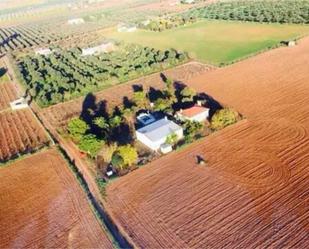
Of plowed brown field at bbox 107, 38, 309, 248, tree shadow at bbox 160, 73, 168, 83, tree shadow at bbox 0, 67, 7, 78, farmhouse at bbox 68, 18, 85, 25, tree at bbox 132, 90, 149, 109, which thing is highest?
farmhouse at bbox 68, 18, 85, 25

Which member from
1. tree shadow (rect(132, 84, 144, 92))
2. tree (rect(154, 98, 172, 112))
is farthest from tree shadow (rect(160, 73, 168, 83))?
tree (rect(154, 98, 172, 112))

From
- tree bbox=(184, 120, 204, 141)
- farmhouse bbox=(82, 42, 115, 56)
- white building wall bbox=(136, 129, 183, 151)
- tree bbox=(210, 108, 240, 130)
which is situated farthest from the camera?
farmhouse bbox=(82, 42, 115, 56)

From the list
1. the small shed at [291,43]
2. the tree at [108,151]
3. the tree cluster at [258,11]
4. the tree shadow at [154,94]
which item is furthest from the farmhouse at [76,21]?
the tree at [108,151]

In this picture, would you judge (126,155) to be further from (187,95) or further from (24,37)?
A: (24,37)

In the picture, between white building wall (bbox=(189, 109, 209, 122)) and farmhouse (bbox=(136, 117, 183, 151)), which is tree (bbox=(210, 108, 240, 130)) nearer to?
white building wall (bbox=(189, 109, 209, 122))

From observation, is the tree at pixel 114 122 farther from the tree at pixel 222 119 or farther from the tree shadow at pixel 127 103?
the tree at pixel 222 119

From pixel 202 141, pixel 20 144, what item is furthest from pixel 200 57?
pixel 20 144

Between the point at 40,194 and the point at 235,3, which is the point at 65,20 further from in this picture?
the point at 40,194
